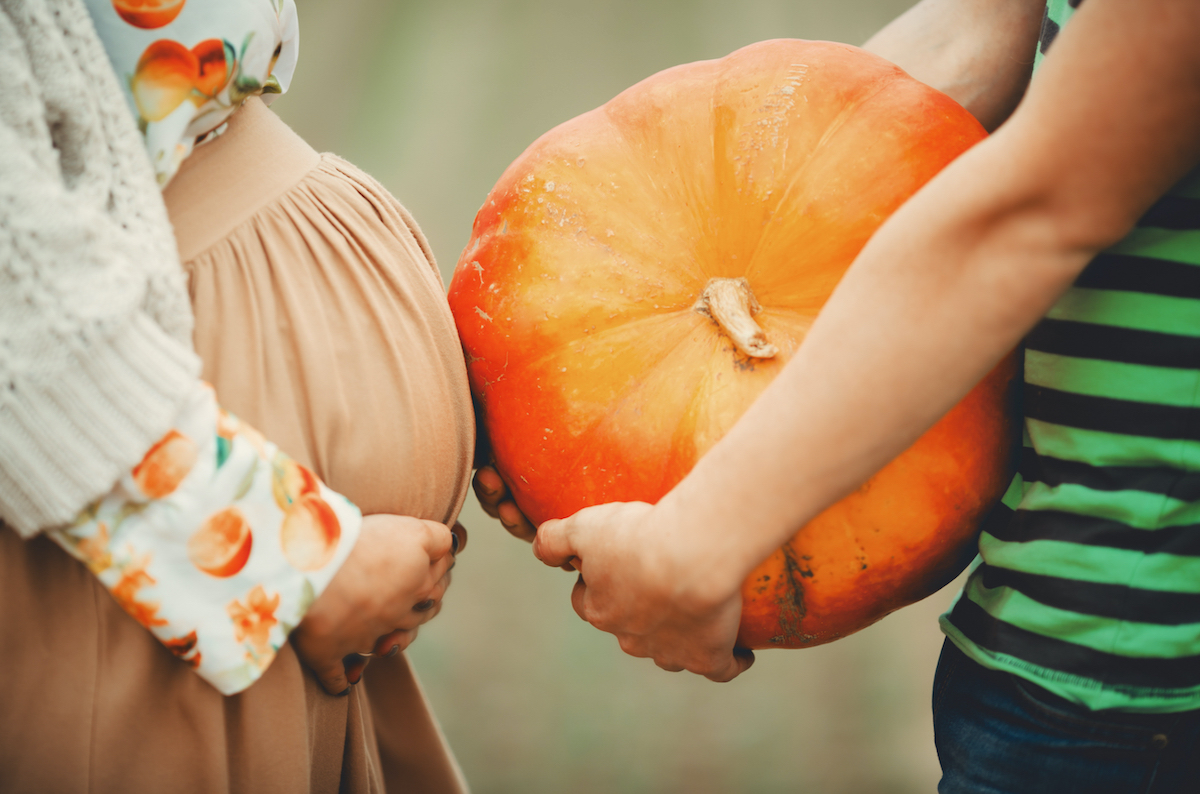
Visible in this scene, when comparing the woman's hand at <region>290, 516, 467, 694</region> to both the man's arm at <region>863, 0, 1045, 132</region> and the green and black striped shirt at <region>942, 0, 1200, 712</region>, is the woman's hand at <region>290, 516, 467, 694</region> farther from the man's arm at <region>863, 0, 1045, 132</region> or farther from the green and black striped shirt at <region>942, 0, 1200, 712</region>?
the man's arm at <region>863, 0, 1045, 132</region>

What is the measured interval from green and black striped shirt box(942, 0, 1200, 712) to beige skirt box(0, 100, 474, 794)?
55cm

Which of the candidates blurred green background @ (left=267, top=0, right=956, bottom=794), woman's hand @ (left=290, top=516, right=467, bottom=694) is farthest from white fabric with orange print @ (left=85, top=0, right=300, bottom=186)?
blurred green background @ (left=267, top=0, right=956, bottom=794)

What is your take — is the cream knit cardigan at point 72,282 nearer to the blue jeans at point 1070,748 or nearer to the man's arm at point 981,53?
the blue jeans at point 1070,748

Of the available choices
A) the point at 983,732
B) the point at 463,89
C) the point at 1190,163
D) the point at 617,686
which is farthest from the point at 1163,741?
the point at 463,89

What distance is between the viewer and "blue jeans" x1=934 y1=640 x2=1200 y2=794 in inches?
21.8

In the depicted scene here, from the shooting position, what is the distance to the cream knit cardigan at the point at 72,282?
454mm

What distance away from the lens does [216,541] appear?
1.74 feet

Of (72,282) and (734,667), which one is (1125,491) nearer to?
(734,667)

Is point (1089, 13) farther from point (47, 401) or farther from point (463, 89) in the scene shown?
point (463, 89)

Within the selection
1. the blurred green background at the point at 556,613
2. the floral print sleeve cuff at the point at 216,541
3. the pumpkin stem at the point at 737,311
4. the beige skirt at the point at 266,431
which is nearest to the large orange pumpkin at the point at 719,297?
the pumpkin stem at the point at 737,311

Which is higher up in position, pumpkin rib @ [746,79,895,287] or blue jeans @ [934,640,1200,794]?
pumpkin rib @ [746,79,895,287]

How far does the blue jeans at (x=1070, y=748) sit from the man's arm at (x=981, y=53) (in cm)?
65

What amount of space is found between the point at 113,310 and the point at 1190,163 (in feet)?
2.23

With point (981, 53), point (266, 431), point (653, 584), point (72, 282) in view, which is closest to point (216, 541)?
point (266, 431)
